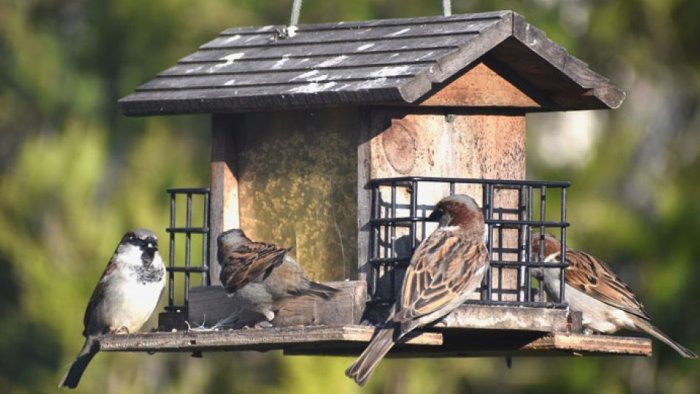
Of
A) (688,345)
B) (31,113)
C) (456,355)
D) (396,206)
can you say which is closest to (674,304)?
(688,345)

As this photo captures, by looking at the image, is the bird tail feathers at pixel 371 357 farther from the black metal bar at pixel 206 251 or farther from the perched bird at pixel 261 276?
the black metal bar at pixel 206 251

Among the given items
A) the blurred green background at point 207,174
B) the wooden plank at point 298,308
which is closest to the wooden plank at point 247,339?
the wooden plank at point 298,308

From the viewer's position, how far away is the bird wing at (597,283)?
8758 millimetres

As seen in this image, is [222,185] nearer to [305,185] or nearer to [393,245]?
[305,185]

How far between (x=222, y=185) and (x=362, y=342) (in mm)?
1426

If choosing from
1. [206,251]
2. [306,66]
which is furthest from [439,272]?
[206,251]

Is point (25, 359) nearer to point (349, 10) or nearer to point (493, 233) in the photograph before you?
point (349, 10)

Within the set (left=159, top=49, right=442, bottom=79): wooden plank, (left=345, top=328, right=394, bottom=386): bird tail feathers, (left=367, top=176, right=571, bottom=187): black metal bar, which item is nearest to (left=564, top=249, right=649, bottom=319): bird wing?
(left=367, top=176, right=571, bottom=187): black metal bar

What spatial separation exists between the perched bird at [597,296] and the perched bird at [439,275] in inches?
46.1

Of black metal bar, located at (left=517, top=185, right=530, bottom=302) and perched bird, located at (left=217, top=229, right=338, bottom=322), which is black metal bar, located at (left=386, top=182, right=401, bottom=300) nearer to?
perched bird, located at (left=217, top=229, right=338, bottom=322)

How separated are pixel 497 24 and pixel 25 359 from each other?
7.48 m

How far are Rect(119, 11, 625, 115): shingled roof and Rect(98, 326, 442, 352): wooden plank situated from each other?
101 centimetres

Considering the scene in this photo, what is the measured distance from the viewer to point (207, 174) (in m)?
13.8

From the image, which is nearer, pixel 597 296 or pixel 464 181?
pixel 464 181
